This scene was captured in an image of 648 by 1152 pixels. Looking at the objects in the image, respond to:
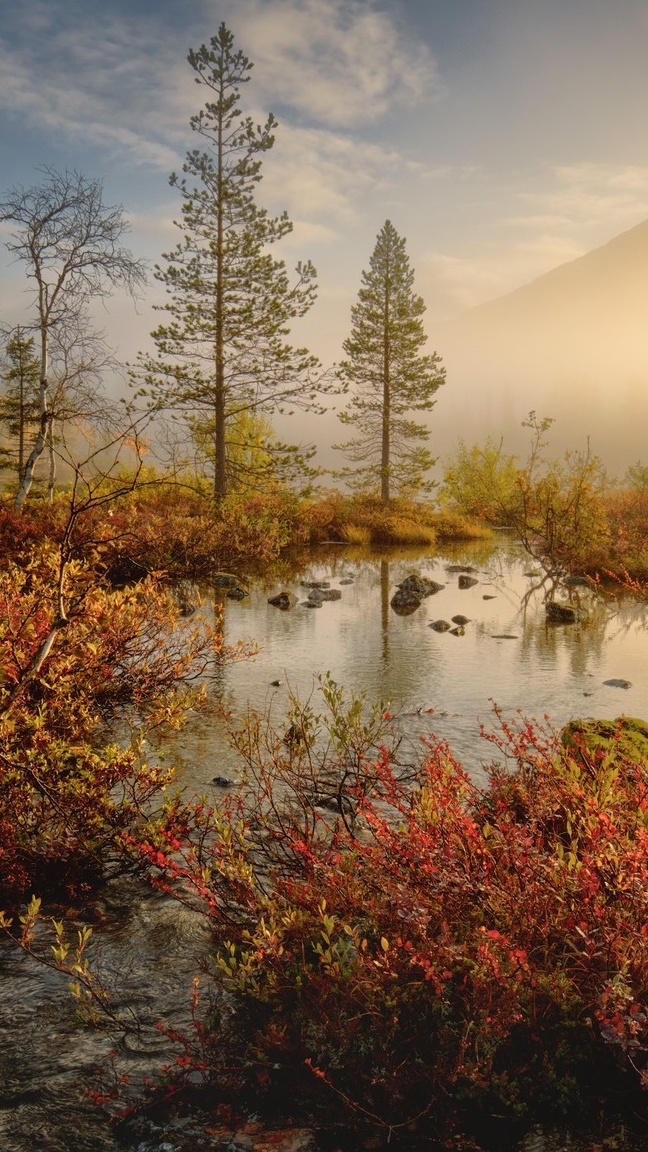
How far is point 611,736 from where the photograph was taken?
479 cm

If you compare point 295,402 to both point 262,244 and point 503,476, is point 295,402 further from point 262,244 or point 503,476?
point 503,476

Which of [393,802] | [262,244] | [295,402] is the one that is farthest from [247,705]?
[262,244]

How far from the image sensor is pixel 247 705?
23.9ft

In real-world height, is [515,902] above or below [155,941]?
above

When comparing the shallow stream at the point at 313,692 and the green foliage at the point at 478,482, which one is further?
the green foliage at the point at 478,482

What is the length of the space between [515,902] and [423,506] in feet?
103

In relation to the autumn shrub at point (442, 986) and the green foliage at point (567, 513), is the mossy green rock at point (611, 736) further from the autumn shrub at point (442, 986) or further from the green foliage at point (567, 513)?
the green foliage at point (567, 513)

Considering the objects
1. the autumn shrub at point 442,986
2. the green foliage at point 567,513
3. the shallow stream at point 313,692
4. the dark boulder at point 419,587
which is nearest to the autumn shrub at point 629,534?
the green foliage at point 567,513

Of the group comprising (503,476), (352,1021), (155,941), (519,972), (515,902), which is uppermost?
(503,476)

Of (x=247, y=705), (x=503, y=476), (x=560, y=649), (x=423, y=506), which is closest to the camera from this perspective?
(x=247, y=705)

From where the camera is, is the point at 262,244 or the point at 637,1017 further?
the point at 262,244

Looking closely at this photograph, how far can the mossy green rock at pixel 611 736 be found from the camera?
14.6 ft

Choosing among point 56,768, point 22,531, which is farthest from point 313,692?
point 22,531

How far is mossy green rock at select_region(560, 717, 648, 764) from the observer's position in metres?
4.46
